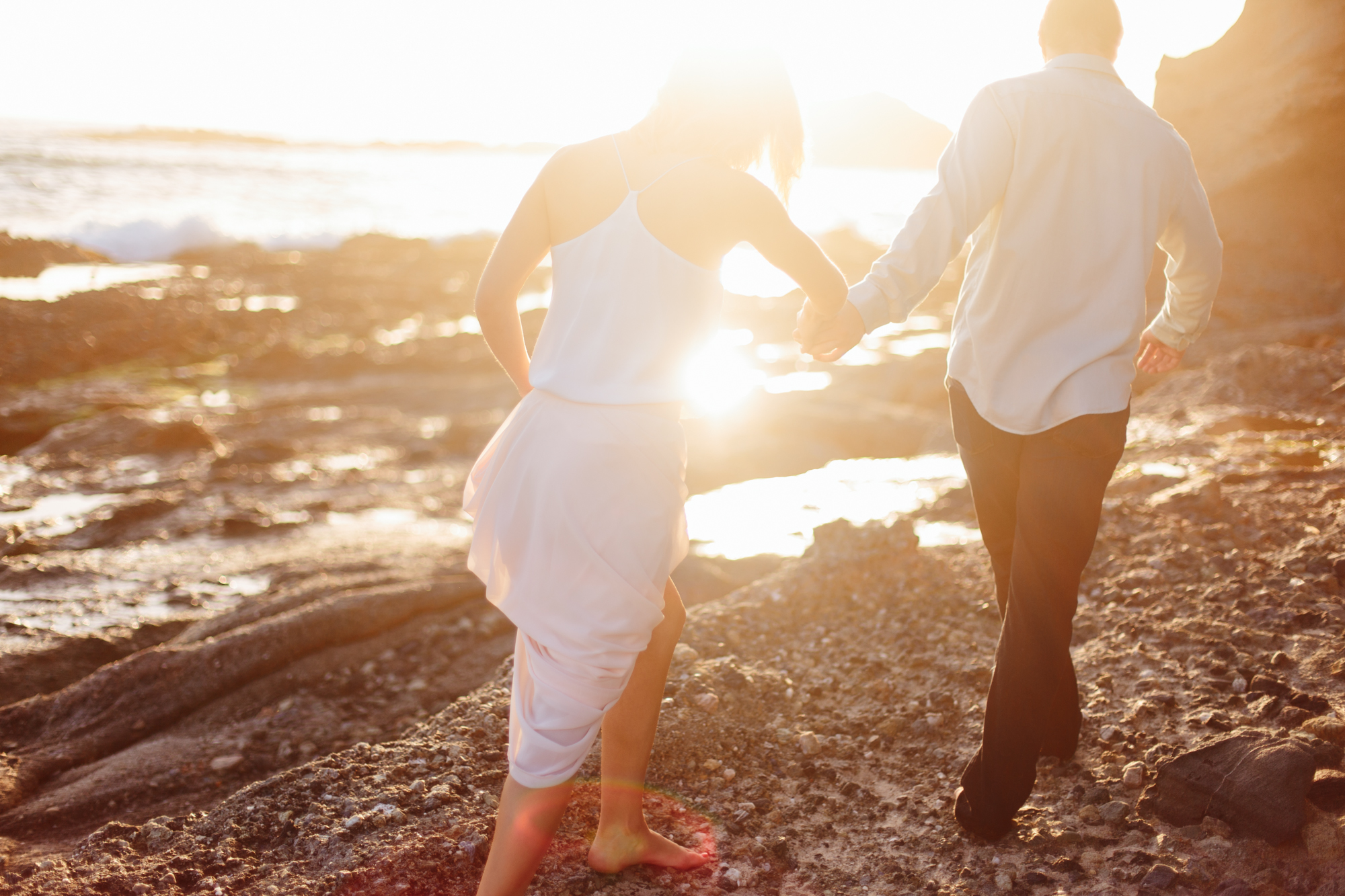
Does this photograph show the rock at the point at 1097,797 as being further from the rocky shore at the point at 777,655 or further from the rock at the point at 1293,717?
the rock at the point at 1293,717

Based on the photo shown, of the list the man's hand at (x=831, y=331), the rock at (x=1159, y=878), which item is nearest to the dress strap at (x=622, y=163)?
the man's hand at (x=831, y=331)

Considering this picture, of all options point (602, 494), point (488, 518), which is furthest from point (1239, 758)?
point (488, 518)

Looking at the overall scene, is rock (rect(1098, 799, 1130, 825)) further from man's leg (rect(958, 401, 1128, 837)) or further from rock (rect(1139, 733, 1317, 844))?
man's leg (rect(958, 401, 1128, 837))

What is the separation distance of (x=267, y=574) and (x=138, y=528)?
5.15ft

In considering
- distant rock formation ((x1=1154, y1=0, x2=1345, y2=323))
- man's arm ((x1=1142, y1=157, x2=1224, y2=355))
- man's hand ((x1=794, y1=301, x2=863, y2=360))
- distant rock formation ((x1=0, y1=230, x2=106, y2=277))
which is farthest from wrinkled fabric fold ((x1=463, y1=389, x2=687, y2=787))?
distant rock formation ((x1=0, y1=230, x2=106, y2=277))

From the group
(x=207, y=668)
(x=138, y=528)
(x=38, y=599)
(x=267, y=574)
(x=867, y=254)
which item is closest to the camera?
(x=207, y=668)

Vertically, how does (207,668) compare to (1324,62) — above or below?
below

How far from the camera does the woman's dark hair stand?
1827 millimetres

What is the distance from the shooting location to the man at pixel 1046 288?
6.80 ft

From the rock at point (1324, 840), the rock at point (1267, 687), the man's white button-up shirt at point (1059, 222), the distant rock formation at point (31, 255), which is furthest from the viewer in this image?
the distant rock formation at point (31, 255)

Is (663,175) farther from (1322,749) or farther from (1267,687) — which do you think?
(1267,687)

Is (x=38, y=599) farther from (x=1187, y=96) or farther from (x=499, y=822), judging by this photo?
(x=1187, y=96)

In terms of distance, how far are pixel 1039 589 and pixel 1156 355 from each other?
99cm

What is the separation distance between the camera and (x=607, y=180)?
1827mm
